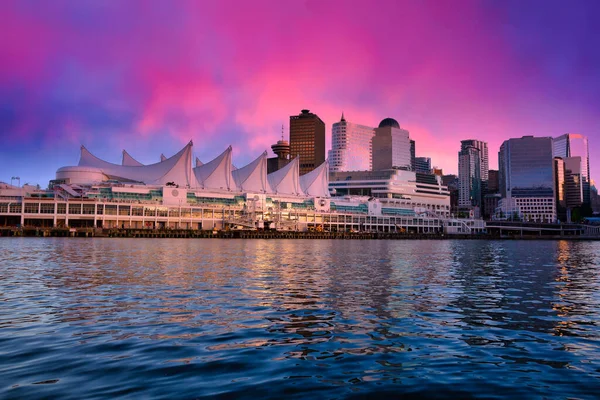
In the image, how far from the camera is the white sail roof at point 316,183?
156250 mm

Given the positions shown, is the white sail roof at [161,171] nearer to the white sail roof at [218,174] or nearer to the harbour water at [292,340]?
the white sail roof at [218,174]

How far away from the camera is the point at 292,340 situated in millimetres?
10219

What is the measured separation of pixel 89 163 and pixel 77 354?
134 m

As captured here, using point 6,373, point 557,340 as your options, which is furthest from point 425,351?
point 6,373

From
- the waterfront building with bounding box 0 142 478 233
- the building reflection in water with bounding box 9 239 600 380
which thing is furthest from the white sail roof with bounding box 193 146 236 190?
the building reflection in water with bounding box 9 239 600 380

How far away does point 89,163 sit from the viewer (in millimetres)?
132500

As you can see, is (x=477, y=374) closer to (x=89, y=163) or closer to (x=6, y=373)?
(x=6, y=373)

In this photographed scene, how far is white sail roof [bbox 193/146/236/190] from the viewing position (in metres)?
131

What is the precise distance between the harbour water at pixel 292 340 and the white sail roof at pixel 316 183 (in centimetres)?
13653

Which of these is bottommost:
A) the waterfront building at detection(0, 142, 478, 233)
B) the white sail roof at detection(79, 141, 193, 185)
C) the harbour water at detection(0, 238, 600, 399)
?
the harbour water at detection(0, 238, 600, 399)

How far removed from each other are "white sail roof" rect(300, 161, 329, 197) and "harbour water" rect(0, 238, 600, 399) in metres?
137

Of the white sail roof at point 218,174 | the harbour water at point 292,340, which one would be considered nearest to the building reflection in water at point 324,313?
the harbour water at point 292,340

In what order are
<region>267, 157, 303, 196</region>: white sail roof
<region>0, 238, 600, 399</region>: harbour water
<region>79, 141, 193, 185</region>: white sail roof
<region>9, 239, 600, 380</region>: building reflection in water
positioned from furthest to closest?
<region>267, 157, 303, 196</region>: white sail roof
<region>79, 141, 193, 185</region>: white sail roof
<region>9, 239, 600, 380</region>: building reflection in water
<region>0, 238, 600, 399</region>: harbour water

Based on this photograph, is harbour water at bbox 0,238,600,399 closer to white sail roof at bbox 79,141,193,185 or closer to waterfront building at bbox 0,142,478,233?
waterfront building at bbox 0,142,478,233
